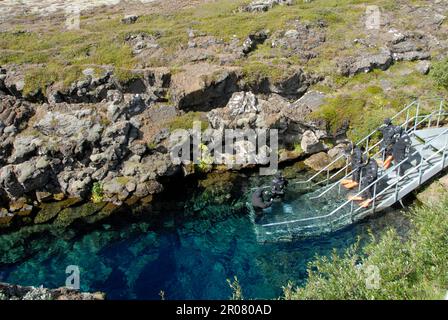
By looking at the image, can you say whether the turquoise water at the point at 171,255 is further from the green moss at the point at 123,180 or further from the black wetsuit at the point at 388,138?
the black wetsuit at the point at 388,138

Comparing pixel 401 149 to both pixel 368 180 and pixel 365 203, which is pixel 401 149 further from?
pixel 365 203

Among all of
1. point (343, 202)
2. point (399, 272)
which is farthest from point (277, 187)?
point (399, 272)

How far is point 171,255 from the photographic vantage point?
25.5 metres

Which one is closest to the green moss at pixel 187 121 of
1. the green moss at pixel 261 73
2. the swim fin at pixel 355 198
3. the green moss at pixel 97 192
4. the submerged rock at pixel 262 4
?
the green moss at pixel 261 73

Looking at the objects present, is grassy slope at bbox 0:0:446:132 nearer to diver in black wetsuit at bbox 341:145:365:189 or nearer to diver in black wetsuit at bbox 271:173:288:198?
diver in black wetsuit at bbox 341:145:365:189

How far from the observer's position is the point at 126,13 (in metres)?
56.3

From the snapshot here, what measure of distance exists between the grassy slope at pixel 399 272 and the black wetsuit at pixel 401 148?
10817mm

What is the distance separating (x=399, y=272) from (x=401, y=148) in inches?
549

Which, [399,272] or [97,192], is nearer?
[399,272]

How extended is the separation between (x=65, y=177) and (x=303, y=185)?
734 inches

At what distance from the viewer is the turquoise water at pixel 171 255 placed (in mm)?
22391

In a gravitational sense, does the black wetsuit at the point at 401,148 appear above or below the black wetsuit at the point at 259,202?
above

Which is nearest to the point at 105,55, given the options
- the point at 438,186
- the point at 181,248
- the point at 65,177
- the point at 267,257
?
the point at 65,177
